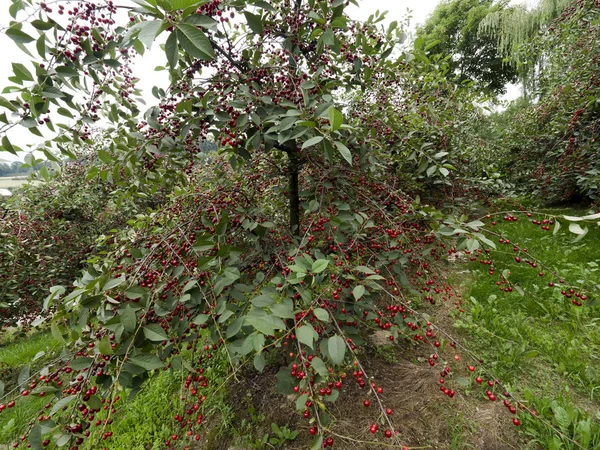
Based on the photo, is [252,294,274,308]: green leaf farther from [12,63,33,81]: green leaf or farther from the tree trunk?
[12,63,33,81]: green leaf

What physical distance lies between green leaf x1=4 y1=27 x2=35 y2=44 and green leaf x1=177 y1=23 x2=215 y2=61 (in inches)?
27.8

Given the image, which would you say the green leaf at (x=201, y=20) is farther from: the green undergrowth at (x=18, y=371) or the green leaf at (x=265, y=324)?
the green undergrowth at (x=18, y=371)

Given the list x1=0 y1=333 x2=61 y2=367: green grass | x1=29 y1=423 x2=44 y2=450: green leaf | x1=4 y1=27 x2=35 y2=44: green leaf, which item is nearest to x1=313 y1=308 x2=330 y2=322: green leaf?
x1=29 y1=423 x2=44 y2=450: green leaf

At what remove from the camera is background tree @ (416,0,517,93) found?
12.8m

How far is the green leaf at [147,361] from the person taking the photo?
0.81 m

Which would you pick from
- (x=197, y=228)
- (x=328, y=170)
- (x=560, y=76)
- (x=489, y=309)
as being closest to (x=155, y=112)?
(x=197, y=228)

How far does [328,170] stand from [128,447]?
2.15 meters

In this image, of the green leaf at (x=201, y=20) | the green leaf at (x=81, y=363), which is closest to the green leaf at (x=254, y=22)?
the green leaf at (x=201, y=20)

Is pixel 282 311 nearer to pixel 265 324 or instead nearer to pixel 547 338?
pixel 265 324

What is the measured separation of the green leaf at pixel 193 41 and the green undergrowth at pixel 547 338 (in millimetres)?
1310

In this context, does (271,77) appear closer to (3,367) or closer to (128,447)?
(128,447)

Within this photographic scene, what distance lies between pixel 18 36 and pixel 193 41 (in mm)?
768

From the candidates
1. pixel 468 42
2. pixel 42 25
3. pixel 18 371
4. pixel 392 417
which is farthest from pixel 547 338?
pixel 468 42

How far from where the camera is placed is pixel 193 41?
67 centimetres
